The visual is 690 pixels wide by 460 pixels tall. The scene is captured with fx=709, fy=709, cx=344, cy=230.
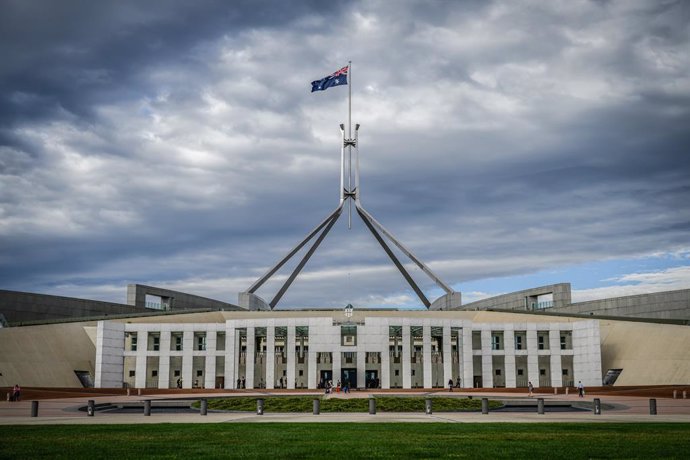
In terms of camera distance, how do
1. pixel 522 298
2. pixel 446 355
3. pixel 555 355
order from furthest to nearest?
pixel 522 298
pixel 555 355
pixel 446 355

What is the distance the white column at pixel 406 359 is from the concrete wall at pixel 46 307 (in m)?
35.4

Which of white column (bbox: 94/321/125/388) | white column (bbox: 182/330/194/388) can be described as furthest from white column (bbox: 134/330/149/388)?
white column (bbox: 182/330/194/388)

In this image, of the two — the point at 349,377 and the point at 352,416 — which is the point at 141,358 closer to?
the point at 349,377

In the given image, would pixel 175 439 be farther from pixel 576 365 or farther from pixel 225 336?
pixel 576 365

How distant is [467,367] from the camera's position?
60656 millimetres

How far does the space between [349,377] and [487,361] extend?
39.7ft

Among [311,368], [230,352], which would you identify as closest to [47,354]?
[230,352]

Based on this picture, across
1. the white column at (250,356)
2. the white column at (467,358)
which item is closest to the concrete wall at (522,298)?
the white column at (467,358)

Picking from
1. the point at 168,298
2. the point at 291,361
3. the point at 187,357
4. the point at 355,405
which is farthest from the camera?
the point at 168,298

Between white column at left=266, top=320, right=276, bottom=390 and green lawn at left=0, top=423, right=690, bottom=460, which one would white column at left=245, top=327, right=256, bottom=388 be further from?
green lawn at left=0, top=423, right=690, bottom=460

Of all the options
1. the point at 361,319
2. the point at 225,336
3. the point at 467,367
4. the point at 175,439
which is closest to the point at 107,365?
the point at 225,336

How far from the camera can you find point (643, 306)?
6656 cm

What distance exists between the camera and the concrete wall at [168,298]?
3187 inches

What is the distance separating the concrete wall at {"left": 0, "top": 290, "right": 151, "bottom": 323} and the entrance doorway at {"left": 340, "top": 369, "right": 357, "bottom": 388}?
99.9ft
